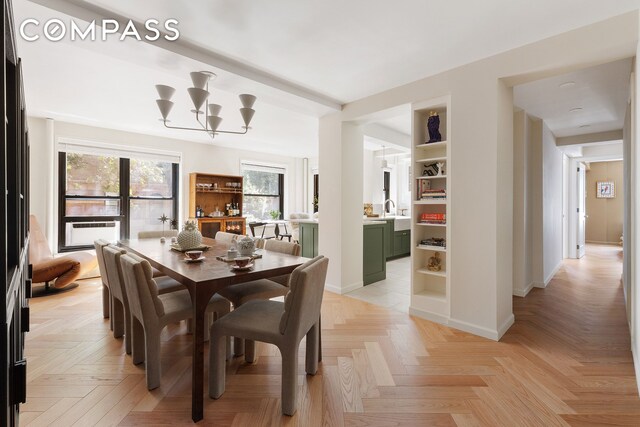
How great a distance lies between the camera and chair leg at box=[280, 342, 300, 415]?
166cm

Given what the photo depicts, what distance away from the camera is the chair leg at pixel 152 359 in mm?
1844

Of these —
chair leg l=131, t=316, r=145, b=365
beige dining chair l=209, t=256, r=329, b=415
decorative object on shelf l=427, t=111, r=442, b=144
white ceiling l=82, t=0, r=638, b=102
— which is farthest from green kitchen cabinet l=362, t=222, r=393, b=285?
chair leg l=131, t=316, r=145, b=365

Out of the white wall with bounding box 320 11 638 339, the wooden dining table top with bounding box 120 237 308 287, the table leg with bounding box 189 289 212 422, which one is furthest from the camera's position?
the white wall with bounding box 320 11 638 339

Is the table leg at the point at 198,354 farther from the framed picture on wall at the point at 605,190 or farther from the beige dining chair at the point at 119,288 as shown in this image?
the framed picture on wall at the point at 605,190

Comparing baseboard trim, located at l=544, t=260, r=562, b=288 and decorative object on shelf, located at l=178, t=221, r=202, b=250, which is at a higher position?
decorative object on shelf, located at l=178, t=221, r=202, b=250

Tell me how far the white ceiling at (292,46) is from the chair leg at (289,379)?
2110mm

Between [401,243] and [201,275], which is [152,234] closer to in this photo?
[201,275]

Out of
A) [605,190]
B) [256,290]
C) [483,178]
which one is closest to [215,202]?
[256,290]

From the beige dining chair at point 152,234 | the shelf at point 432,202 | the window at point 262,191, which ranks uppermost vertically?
the window at point 262,191

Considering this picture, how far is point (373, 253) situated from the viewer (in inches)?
176

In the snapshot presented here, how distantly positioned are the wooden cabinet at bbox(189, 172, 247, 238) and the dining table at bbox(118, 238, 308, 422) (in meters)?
3.66

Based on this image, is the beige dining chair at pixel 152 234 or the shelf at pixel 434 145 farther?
the beige dining chair at pixel 152 234

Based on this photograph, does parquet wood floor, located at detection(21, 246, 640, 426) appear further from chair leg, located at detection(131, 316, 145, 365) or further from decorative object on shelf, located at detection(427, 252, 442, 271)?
decorative object on shelf, located at detection(427, 252, 442, 271)

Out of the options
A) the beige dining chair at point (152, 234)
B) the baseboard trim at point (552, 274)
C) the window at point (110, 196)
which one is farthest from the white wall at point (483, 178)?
the window at point (110, 196)
